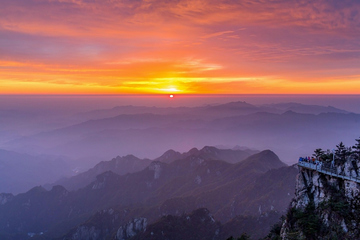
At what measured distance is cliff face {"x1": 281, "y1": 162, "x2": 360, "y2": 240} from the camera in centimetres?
3044

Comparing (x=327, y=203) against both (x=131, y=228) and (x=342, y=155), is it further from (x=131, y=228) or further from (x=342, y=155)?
(x=131, y=228)

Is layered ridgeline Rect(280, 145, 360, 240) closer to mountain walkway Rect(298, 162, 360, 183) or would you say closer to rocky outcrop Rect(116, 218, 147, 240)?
mountain walkway Rect(298, 162, 360, 183)

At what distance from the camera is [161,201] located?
484 ft

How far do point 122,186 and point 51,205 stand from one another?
58.0 meters

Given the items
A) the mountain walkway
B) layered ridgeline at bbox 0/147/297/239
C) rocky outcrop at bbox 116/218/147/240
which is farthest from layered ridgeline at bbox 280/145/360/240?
rocky outcrop at bbox 116/218/147/240

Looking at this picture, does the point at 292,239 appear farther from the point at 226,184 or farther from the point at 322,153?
the point at 226,184

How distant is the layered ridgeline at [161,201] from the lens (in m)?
106

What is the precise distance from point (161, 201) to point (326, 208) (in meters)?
125

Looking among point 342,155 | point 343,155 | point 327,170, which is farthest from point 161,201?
point 343,155

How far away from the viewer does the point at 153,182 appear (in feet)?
590

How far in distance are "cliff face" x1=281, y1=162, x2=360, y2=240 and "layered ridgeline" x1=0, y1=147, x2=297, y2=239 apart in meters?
45.8

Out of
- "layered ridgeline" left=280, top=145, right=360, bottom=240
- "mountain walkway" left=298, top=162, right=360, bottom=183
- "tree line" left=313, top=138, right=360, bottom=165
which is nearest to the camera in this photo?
"layered ridgeline" left=280, top=145, right=360, bottom=240

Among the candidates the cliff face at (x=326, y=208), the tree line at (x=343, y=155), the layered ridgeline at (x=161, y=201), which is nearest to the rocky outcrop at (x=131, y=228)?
the layered ridgeline at (x=161, y=201)

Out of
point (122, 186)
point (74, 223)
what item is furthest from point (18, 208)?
point (122, 186)
